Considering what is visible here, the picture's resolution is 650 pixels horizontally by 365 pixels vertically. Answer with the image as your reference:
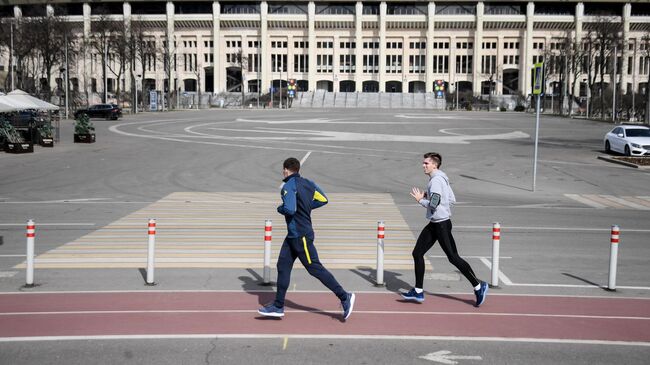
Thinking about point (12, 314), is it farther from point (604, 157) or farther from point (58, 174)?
point (604, 157)

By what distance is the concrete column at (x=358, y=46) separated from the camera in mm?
128500

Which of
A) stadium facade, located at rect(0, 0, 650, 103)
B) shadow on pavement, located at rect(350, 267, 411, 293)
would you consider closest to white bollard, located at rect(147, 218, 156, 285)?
shadow on pavement, located at rect(350, 267, 411, 293)

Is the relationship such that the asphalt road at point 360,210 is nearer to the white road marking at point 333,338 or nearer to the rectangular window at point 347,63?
the white road marking at point 333,338

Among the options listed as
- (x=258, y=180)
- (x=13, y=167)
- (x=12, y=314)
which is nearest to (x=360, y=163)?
(x=258, y=180)

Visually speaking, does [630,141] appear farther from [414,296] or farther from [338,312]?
[338,312]

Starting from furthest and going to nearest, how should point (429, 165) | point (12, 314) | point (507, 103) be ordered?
point (507, 103) → point (429, 165) → point (12, 314)

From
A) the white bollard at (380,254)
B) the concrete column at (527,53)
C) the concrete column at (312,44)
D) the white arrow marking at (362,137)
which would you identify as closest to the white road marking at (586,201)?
the white bollard at (380,254)

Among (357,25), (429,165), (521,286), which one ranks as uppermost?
(357,25)

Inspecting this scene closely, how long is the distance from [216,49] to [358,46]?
87.7 feet

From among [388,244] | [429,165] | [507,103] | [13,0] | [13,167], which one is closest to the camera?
[429,165]

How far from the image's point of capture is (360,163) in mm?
31375

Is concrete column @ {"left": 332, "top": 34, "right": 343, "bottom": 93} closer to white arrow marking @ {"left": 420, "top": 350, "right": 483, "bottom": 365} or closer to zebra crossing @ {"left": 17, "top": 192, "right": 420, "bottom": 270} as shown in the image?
zebra crossing @ {"left": 17, "top": 192, "right": 420, "bottom": 270}

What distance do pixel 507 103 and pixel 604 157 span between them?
3553 inches

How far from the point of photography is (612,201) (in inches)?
838
